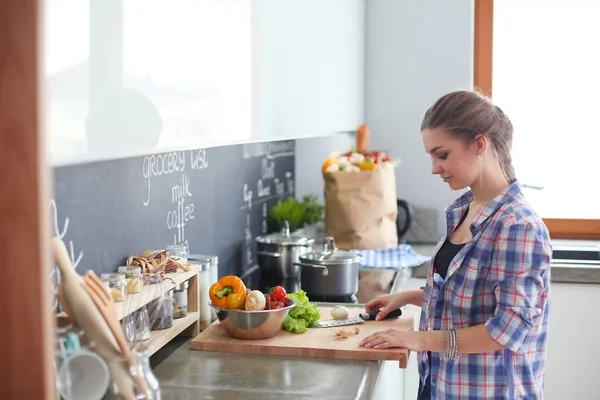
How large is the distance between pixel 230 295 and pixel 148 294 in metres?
0.27

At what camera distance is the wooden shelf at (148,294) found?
1.56 m

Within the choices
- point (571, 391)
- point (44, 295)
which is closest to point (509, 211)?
point (44, 295)

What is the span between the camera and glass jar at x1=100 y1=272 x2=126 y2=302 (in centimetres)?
158

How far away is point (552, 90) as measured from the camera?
383 cm

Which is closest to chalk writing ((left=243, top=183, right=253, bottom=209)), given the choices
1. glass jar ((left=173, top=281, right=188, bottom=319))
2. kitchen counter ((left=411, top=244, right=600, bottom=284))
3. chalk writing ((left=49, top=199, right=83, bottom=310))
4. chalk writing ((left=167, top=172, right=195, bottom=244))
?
chalk writing ((left=167, top=172, right=195, bottom=244))

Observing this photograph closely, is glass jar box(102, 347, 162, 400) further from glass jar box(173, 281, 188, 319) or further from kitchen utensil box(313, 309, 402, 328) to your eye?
kitchen utensil box(313, 309, 402, 328)

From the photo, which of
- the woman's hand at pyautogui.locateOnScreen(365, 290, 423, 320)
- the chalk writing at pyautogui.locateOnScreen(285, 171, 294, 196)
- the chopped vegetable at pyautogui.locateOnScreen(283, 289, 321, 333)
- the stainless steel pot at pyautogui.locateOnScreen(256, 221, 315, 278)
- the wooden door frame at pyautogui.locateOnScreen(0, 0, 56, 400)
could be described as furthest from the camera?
the chalk writing at pyautogui.locateOnScreen(285, 171, 294, 196)

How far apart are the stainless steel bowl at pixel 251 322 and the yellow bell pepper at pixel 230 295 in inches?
0.6

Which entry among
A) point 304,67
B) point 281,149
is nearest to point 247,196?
point 281,149

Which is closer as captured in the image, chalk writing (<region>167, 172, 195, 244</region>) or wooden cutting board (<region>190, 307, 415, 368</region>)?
wooden cutting board (<region>190, 307, 415, 368</region>)

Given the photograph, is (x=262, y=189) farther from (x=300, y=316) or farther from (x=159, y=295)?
(x=159, y=295)

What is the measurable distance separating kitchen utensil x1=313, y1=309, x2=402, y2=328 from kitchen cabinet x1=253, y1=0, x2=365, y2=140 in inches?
19.2

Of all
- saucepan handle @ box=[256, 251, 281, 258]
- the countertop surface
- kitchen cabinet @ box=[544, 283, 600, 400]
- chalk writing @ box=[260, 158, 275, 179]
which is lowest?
kitchen cabinet @ box=[544, 283, 600, 400]

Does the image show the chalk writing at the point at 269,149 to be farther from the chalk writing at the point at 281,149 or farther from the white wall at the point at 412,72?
the white wall at the point at 412,72
